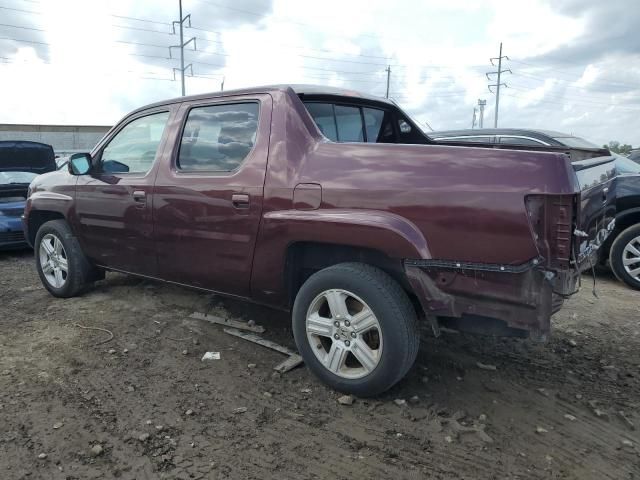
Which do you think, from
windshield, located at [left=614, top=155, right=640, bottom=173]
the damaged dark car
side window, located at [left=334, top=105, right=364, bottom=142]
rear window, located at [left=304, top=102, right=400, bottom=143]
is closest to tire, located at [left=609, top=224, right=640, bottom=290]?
windshield, located at [left=614, top=155, right=640, bottom=173]

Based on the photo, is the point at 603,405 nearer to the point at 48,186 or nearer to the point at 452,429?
the point at 452,429

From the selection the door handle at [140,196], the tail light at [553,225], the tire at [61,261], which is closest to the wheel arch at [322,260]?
the tail light at [553,225]

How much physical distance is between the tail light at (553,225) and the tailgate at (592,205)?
82mm

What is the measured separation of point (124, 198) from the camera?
4254mm

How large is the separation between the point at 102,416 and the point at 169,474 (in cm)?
73

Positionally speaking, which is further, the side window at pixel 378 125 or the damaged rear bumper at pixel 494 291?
the side window at pixel 378 125

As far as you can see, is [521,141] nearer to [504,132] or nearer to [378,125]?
[504,132]

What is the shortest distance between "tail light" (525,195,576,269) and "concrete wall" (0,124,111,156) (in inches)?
1248

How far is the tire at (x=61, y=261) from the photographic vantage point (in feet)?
16.0

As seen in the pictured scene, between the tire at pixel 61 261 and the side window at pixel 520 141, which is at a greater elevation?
the side window at pixel 520 141

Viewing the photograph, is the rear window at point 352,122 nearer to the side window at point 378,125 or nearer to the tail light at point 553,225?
the side window at point 378,125

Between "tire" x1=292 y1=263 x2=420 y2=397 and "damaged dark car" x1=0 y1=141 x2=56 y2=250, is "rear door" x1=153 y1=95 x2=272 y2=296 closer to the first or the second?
"tire" x1=292 y1=263 x2=420 y2=397

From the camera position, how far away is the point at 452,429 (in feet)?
9.23

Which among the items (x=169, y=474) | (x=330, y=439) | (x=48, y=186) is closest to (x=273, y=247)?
(x=330, y=439)
